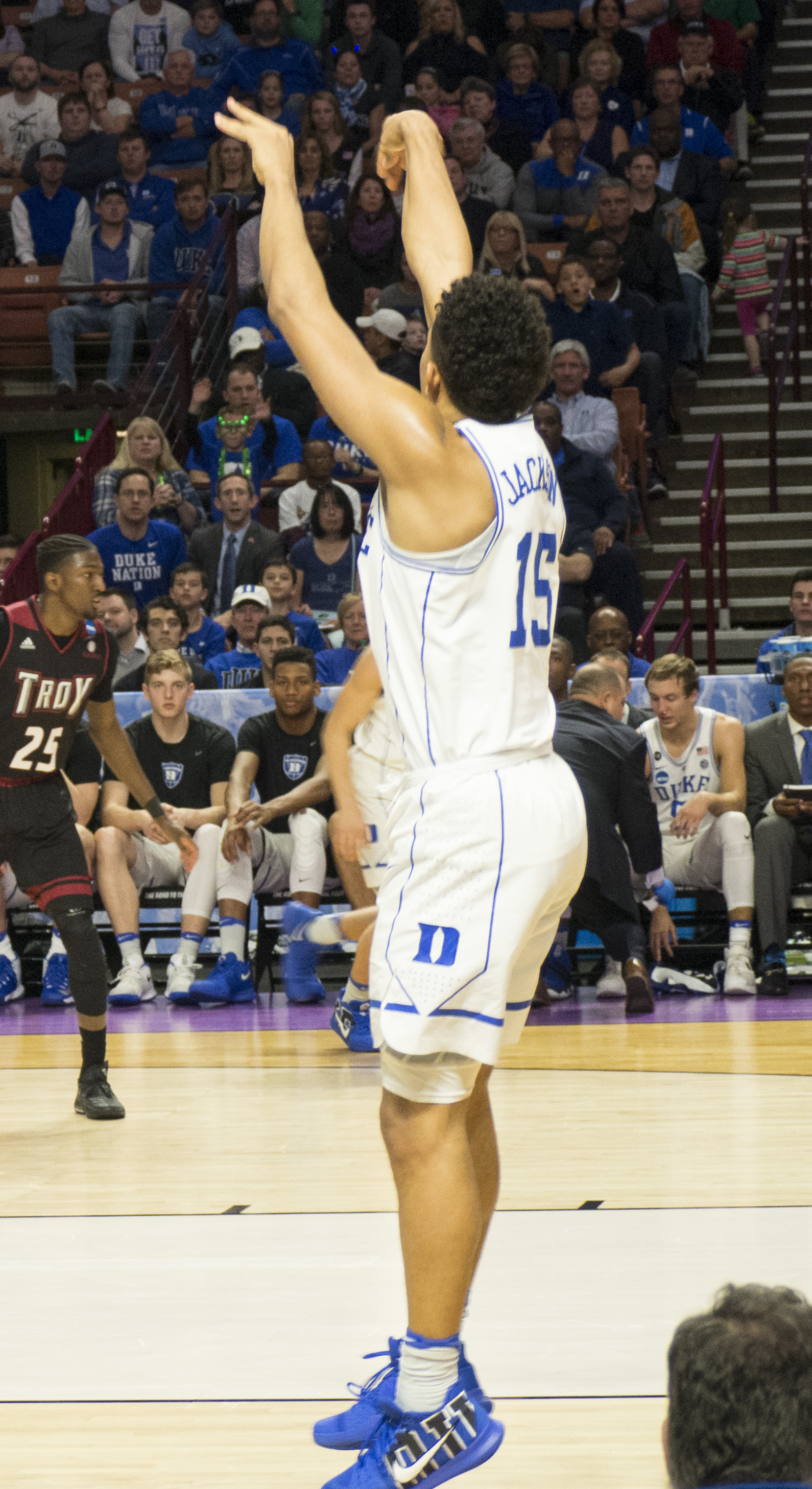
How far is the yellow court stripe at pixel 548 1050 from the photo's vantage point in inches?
240

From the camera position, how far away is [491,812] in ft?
8.33

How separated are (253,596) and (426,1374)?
728 centimetres

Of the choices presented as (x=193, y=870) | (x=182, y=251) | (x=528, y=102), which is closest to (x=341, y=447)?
(x=182, y=251)

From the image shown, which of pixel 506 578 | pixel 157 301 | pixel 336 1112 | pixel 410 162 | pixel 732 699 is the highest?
pixel 157 301

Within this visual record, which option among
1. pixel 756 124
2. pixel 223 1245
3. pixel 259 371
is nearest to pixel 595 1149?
pixel 223 1245

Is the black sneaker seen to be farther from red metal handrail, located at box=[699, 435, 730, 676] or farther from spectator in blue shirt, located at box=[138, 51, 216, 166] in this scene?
spectator in blue shirt, located at box=[138, 51, 216, 166]

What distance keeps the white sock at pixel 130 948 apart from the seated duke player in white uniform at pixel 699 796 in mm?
2325

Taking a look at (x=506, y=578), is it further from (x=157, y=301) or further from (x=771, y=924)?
(x=157, y=301)

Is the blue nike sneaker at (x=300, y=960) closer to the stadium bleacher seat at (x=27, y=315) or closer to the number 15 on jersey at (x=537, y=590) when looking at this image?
the number 15 on jersey at (x=537, y=590)

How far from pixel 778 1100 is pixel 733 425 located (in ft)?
26.6

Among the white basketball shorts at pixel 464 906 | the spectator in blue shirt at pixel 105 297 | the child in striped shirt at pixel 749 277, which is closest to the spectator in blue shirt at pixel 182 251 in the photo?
the spectator in blue shirt at pixel 105 297

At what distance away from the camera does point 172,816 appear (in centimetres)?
787

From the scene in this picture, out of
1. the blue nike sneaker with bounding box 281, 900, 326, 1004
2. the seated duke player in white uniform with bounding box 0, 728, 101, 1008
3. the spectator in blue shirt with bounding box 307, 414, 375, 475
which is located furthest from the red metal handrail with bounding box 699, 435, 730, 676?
the seated duke player in white uniform with bounding box 0, 728, 101, 1008

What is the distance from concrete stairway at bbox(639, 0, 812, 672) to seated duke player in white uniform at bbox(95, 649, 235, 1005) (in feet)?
12.3
